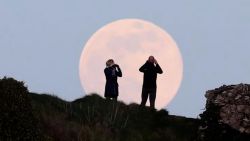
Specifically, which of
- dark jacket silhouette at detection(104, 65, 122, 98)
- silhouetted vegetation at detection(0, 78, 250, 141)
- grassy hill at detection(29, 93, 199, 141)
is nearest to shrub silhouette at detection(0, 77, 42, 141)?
silhouetted vegetation at detection(0, 78, 250, 141)

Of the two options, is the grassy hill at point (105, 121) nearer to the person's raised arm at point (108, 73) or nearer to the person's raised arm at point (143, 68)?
the person's raised arm at point (108, 73)

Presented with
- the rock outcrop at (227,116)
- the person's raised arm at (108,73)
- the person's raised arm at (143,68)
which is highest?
the person's raised arm at (143,68)

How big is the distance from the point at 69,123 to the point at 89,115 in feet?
6.26

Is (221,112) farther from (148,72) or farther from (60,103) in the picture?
(60,103)

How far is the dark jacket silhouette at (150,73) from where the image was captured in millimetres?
24516

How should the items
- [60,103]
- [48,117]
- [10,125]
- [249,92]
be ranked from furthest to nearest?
[60,103] → [249,92] → [48,117] → [10,125]

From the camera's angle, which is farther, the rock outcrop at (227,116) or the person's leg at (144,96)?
the person's leg at (144,96)

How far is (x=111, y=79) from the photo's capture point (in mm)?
24562

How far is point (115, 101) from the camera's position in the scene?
990 inches

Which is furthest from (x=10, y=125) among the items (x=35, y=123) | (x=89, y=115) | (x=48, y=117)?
(x=89, y=115)

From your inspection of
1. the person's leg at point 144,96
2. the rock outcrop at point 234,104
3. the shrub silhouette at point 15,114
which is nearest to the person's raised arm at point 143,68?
the person's leg at point 144,96

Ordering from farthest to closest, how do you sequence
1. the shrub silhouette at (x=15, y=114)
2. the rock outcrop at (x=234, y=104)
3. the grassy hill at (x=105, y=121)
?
1. the rock outcrop at (x=234, y=104)
2. the grassy hill at (x=105, y=121)
3. the shrub silhouette at (x=15, y=114)

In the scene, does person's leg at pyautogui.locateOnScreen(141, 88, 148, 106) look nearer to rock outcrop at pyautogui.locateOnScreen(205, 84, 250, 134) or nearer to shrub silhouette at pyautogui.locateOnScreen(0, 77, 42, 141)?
rock outcrop at pyautogui.locateOnScreen(205, 84, 250, 134)

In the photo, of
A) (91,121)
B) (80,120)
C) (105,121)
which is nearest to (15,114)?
(80,120)
